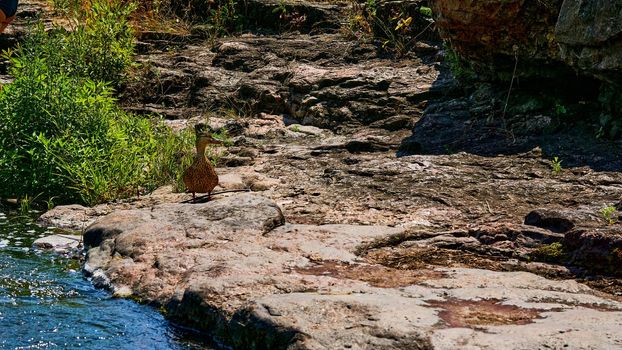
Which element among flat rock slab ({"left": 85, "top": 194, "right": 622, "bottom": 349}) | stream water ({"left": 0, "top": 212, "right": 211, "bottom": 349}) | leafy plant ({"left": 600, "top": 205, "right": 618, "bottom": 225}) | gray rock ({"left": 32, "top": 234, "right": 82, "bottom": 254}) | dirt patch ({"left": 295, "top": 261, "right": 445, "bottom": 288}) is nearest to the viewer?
flat rock slab ({"left": 85, "top": 194, "right": 622, "bottom": 349})

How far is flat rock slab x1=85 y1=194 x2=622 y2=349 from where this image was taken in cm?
438

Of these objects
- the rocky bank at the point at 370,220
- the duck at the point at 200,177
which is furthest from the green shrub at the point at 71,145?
the duck at the point at 200,177

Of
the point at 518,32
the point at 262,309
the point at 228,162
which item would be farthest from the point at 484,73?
the point at 262,309

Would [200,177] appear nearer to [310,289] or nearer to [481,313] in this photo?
[310,289]

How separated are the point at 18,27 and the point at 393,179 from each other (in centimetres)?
700

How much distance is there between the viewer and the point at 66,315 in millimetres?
5668

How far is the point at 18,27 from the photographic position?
12562 mm

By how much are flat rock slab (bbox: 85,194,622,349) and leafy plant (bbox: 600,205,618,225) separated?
1.11m

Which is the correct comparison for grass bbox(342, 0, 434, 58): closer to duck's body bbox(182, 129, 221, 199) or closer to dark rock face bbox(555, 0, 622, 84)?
dark rock face bbox(555, 0, 622, 84)

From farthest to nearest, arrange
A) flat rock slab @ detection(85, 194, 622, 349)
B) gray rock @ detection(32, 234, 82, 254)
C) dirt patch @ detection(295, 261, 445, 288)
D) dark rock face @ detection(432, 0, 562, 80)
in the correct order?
dark rock face @ detection(432, 0, 562, 80), gray rock @ detection(32, 234, 82, 254), dirt patch @ detection(295, 261, 445, 288), flat rock slab @ detection(85, 194, 622, 349)

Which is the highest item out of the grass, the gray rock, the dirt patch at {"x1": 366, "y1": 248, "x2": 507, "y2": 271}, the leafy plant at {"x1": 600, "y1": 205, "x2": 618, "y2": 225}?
the grass

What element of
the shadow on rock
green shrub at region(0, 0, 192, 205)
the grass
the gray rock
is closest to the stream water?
the gray rock

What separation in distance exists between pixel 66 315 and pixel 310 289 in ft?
5.33

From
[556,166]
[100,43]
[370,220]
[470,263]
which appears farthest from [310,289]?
[100,43]
